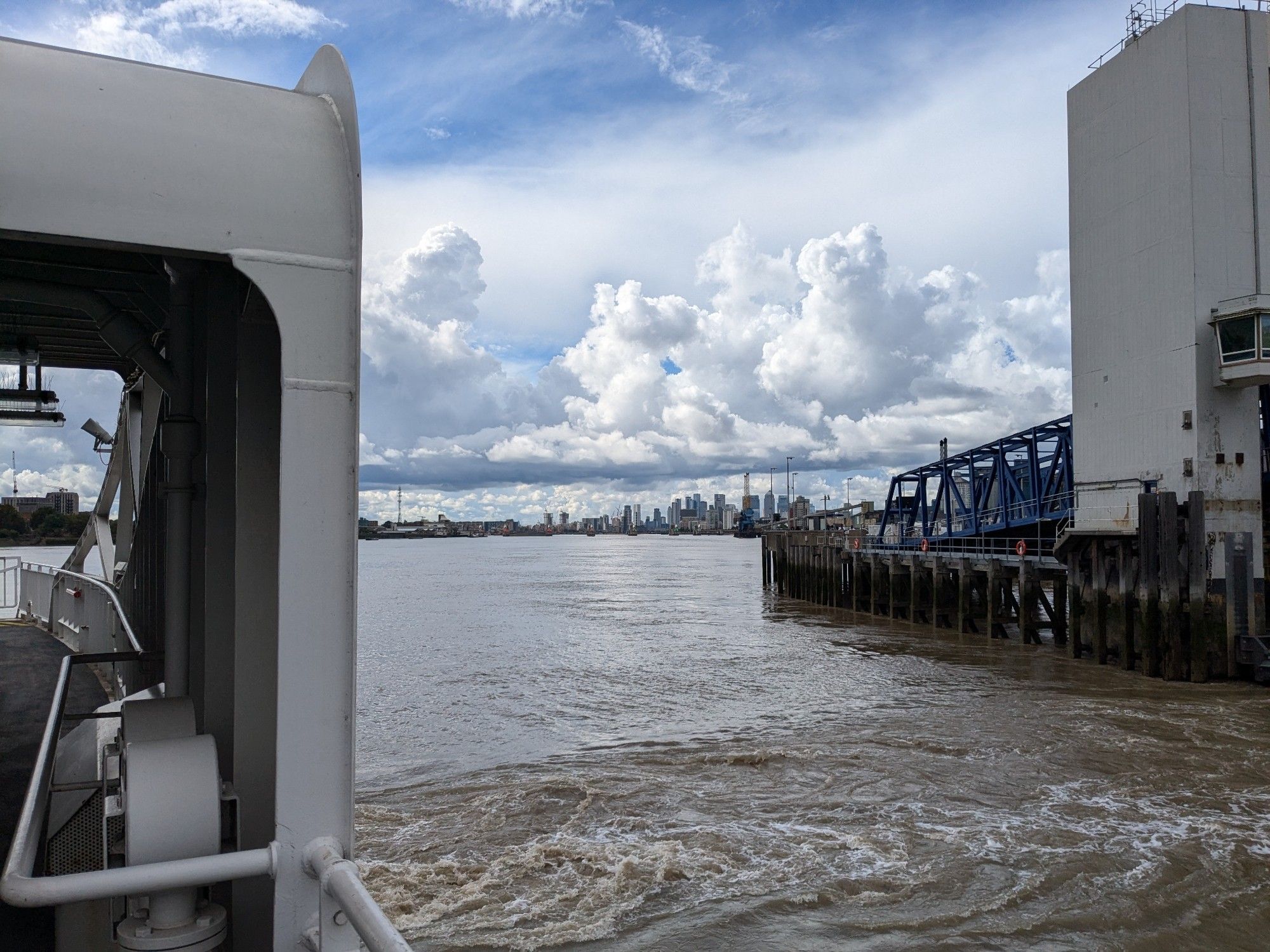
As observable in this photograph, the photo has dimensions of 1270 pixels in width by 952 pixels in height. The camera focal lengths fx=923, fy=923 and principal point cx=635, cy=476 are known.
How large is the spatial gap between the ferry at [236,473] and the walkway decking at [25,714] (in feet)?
0.08

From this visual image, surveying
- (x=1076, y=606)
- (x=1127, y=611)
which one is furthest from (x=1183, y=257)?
(x=1076, y=606)

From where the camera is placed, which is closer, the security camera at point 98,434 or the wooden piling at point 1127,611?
the security camera at point 98,434

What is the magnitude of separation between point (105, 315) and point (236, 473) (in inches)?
35.3

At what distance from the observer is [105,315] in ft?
12.8

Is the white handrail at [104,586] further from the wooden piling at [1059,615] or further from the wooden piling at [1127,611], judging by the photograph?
the wooden piling at [1059,615]

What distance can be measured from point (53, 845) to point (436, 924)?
4695mm

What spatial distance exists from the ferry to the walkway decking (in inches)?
1.0

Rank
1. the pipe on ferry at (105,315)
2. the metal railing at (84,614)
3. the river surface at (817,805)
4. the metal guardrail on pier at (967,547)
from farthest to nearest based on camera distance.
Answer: the metal guardrail on pier at (967,547)
the river surface at (817,805)
the metal railing at (84,614)
the pipe on ferry at (105,315)

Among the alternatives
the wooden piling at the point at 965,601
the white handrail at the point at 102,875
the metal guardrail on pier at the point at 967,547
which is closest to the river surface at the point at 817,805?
the metal guardrail on pier at the point at 967,547

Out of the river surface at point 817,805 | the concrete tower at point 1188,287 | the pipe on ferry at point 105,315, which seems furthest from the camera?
the concrete tower at point 1188,287

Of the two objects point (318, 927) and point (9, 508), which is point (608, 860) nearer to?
point (318, 927)

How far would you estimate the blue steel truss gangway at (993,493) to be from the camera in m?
28.2

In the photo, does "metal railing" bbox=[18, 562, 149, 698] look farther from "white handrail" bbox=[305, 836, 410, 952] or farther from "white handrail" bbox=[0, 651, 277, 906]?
"white handrail" bbox=[305, 836, 410, 952]

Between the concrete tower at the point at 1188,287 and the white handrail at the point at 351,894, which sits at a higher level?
the concrete tower at the point at 1188,287
